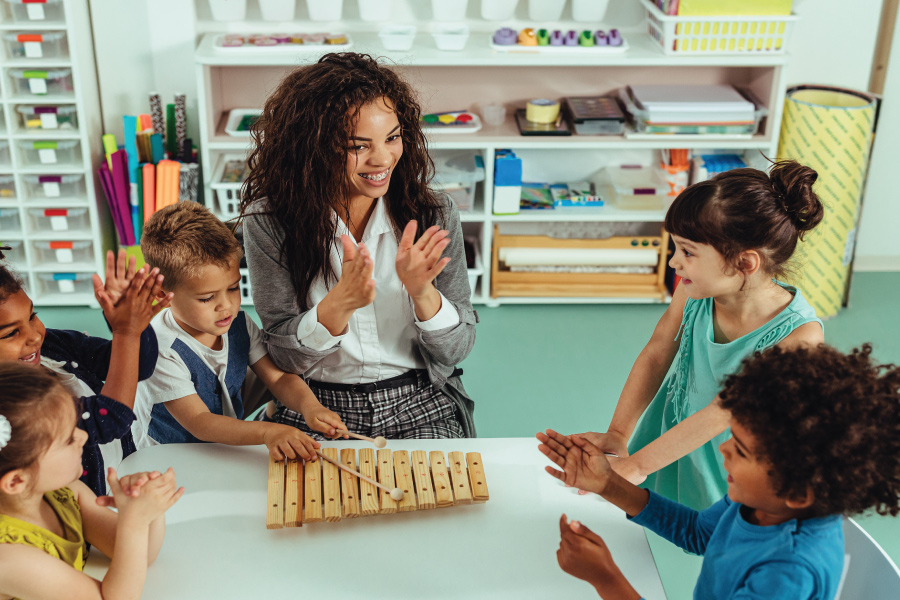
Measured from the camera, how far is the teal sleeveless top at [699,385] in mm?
1488

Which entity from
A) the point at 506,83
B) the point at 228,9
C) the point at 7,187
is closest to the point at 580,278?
the point at 506,83

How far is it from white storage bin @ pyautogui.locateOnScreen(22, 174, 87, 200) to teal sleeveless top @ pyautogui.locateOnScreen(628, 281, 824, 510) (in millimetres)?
2378

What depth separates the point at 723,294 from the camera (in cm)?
153

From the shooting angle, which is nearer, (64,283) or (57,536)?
(57,536)

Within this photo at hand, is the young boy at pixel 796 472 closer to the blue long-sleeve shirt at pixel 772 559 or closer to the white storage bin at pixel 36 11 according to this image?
the blue long-sleeve shirt at pixel 772 559

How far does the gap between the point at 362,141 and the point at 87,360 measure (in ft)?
2.17

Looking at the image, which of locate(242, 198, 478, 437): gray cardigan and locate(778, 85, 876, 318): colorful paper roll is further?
locate(778, 85, 876, 318): colorful paper roll

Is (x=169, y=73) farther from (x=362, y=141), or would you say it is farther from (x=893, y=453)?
(x=893, y=453)

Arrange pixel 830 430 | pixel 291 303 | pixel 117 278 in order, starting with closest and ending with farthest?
pixel 830 430, pixel 117 278, pixel 291 303

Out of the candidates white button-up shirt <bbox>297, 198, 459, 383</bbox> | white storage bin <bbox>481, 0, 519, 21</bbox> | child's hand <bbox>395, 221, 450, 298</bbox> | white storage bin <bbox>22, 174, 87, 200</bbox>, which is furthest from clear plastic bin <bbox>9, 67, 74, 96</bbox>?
child's hand <bbox>395, 221, 450, 298</bbox>

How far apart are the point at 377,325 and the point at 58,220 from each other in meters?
1.98

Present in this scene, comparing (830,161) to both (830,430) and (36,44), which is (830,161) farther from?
(36,44)

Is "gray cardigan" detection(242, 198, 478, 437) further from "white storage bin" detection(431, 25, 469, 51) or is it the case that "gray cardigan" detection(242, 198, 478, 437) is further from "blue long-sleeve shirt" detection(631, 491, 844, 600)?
"white storage bin" detection(431, 25, 469, 51)

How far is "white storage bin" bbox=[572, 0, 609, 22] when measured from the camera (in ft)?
10.3
